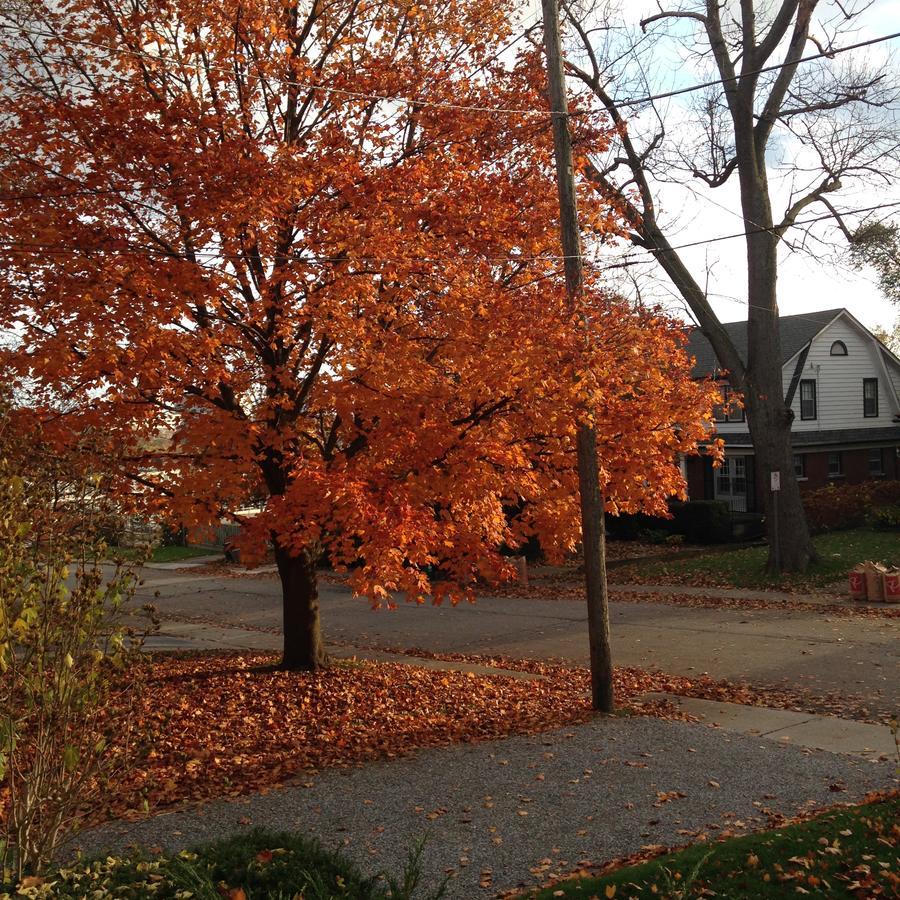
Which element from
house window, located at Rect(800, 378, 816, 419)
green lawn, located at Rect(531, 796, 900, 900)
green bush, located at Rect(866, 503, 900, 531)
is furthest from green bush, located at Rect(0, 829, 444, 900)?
house window, located at Rect(800, 378, 816, 419)

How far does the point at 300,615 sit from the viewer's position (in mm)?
13547

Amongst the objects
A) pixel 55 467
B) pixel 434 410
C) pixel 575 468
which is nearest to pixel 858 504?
pixel 575 468

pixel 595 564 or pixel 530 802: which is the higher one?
pixel 595 564

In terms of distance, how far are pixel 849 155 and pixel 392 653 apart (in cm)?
1535

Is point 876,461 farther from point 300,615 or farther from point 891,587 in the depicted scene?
point 300,615

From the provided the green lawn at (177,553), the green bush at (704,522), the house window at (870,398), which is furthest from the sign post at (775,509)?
the green lawn at (177,553)

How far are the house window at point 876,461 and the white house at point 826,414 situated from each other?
1.6 inches

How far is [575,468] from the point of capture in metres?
11.7

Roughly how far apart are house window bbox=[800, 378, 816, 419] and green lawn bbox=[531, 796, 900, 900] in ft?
109

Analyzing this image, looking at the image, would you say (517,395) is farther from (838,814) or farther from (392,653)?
(392,653)

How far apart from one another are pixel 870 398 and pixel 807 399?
4.06 metres

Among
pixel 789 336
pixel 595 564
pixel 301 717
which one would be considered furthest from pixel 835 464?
pixel 301 717

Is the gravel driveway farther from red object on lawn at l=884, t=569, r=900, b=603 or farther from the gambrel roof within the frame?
the gambrel roof

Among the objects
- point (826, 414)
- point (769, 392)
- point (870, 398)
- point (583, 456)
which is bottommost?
point (583, 456)
